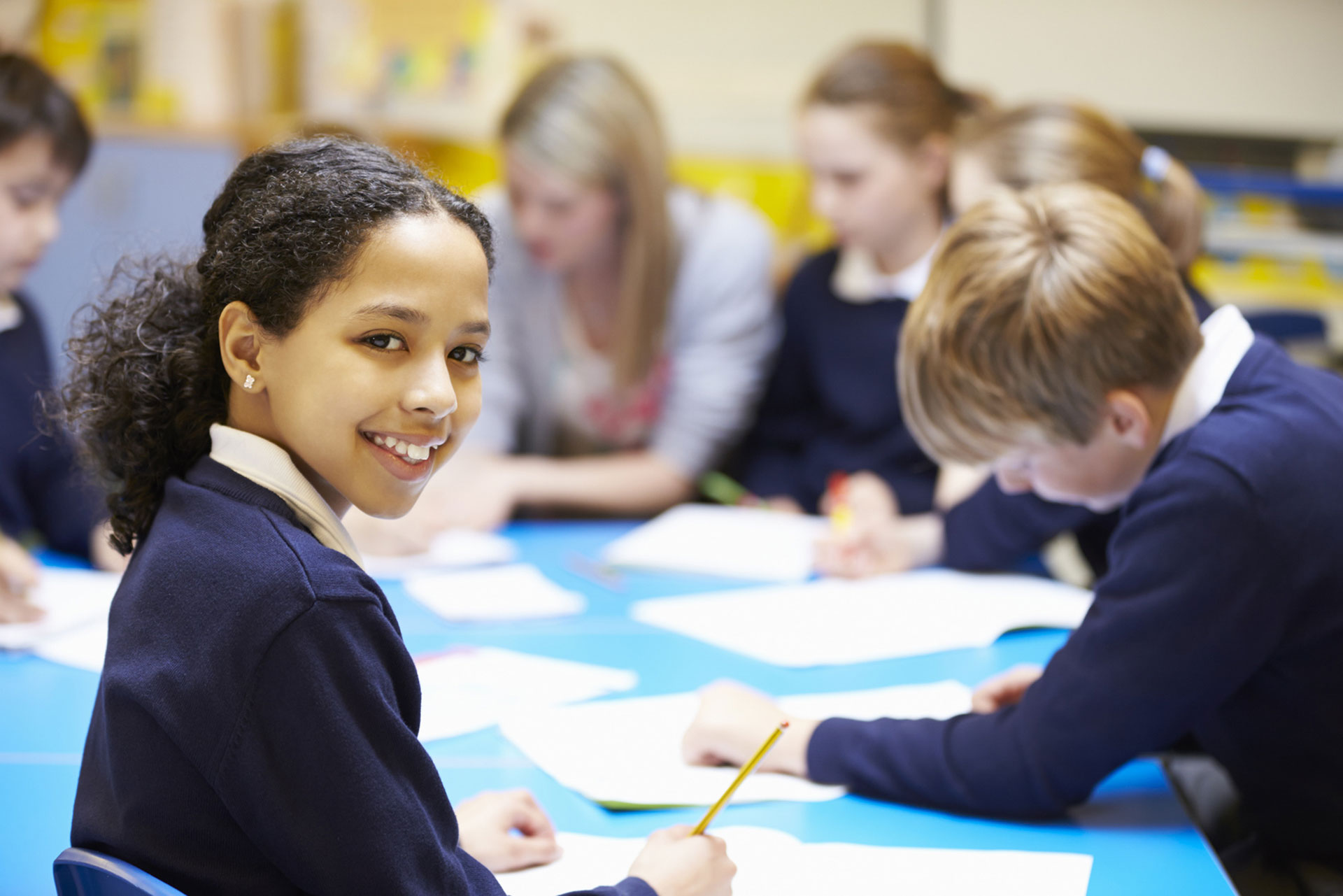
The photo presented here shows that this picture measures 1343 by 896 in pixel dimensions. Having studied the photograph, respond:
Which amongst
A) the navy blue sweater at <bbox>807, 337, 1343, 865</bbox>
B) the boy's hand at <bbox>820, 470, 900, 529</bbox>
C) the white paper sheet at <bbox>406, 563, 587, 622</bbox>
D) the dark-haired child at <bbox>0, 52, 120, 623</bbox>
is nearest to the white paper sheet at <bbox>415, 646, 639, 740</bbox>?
the white paper sheet at <bbox>406, 563, 587, 622</bbox>

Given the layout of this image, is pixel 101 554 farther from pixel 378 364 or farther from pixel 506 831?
pixel 378 364

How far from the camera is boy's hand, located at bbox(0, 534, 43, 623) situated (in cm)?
121

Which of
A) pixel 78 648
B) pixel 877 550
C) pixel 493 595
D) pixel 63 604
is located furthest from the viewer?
pixel 877 550

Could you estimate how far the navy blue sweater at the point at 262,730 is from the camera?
1.87 feet

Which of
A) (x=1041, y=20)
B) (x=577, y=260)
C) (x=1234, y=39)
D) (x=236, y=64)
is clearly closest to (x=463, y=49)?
(x=236, y=64)

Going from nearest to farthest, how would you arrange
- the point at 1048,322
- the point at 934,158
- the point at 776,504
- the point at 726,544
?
the point at 1048,322 < the point at 726,544 < the point at 934,158 < the point at 776,504

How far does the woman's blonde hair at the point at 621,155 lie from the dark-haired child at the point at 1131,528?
3.37 ft

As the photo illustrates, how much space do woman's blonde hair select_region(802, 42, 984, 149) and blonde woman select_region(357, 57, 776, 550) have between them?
315mm

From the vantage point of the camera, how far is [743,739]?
93 cm

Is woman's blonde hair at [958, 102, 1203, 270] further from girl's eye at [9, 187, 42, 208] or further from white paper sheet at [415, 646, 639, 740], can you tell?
girl's eye at [9, 187, 42, 208]

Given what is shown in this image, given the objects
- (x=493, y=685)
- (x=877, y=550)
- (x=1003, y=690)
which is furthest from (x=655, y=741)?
(x=877, y=550)

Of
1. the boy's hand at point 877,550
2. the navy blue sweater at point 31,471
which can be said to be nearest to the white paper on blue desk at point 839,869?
the boy's hand at point 877,550

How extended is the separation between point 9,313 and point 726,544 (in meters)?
1.08

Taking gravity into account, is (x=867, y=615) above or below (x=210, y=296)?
below
